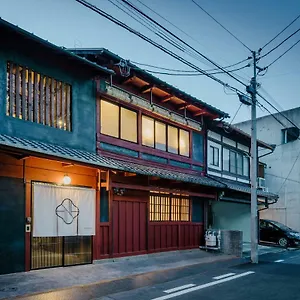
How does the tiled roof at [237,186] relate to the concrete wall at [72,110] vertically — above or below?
below

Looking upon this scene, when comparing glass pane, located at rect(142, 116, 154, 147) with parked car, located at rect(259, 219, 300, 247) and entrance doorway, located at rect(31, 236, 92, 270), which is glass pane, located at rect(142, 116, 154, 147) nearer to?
entrance doorway, located at rect(31, 236, 92, 270)

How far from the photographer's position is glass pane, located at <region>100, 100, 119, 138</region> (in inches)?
551

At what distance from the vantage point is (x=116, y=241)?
45.7 feet

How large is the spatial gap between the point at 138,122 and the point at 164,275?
637 centimetres

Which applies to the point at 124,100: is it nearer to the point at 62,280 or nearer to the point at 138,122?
the point at 138,122

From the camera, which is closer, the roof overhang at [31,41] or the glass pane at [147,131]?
the roof overhang at [31,41]

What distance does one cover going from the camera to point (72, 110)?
12.7 metres

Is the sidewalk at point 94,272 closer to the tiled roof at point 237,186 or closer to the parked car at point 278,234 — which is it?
the tiled roof at point 237,186

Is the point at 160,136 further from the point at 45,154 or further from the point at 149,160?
the point at 45,154

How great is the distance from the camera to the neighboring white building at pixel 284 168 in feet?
102

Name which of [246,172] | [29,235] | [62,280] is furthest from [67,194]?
[246,172]

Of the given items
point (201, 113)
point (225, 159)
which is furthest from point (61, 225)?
point (225, 159)

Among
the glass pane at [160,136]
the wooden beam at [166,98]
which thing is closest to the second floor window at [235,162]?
the glass pane at [160,136]

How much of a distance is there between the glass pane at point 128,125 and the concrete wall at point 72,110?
173 cm
